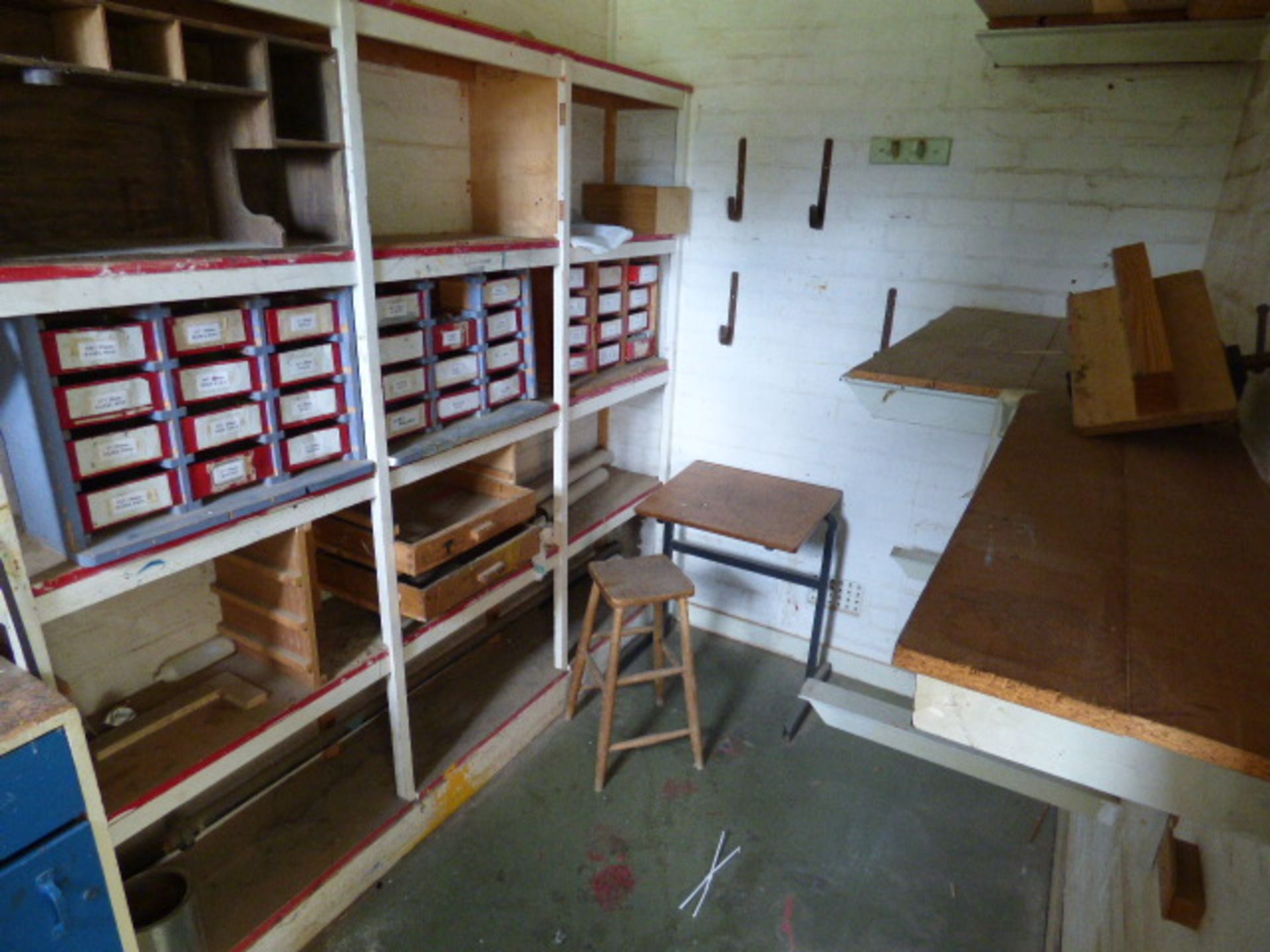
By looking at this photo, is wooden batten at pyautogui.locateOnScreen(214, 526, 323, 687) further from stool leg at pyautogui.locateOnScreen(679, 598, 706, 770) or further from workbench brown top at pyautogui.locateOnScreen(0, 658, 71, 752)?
stool leg at pyautogui.locateOnScreen(679, 598, 706, 770)

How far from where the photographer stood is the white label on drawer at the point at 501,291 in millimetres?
2135

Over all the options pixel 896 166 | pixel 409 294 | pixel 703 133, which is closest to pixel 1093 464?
pixel 409 294

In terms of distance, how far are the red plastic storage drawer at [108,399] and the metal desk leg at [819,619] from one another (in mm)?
2170

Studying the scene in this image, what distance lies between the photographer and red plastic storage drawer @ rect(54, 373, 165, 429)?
1.29m

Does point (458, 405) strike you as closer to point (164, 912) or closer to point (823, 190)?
point (164, 912)

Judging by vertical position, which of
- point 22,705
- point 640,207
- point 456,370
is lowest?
point 22,705

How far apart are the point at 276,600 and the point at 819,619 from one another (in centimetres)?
193

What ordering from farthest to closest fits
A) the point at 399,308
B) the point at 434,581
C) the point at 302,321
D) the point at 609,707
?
the point at 609,707
the point at 434,581
the point at 399,308
the point at 302,321

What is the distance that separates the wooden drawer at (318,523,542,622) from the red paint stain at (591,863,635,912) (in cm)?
90

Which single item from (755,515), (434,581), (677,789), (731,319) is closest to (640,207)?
(731,319)

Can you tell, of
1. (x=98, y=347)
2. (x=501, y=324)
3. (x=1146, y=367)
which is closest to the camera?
(x=1146, y=367)

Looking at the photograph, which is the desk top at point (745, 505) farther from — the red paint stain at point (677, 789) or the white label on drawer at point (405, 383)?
the white label on drawer at point (405, 383)

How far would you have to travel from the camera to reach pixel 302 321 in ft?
5.33

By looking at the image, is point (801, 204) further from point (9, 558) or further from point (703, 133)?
point (9, 558)
